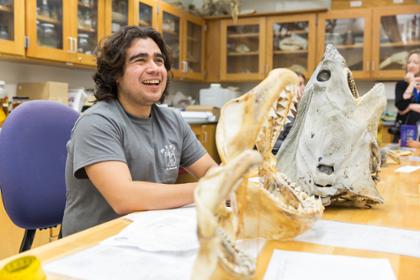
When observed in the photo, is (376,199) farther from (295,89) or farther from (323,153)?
(295,89)

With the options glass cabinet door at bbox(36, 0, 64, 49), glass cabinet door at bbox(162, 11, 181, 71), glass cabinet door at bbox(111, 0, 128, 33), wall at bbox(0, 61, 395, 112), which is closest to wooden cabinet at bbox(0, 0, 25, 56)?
glass cabinet door at bbox(36, 0, 64, 49)

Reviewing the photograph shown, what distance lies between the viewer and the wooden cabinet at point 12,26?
2596 mm

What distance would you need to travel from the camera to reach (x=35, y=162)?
4.73 feet

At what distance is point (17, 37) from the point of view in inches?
105

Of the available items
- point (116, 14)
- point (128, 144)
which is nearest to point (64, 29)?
point (116, 14)

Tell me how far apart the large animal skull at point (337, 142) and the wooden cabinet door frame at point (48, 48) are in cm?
221

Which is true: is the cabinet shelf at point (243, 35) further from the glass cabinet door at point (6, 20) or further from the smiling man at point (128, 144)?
the smiling man at point (128, 144)

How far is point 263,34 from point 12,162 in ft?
12.8

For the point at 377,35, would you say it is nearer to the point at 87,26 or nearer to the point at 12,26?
the point at 87,26

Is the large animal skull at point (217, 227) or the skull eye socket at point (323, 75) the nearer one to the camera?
the large animal skull at point (217, 227)

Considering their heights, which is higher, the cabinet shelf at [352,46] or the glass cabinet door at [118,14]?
the glass cabinet door at [118,14]

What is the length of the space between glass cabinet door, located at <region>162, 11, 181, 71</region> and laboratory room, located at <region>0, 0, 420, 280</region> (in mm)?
1515

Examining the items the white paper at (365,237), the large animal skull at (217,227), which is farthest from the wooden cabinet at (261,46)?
the large animal skull at (217,227)

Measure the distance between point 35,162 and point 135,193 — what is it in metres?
0.53
